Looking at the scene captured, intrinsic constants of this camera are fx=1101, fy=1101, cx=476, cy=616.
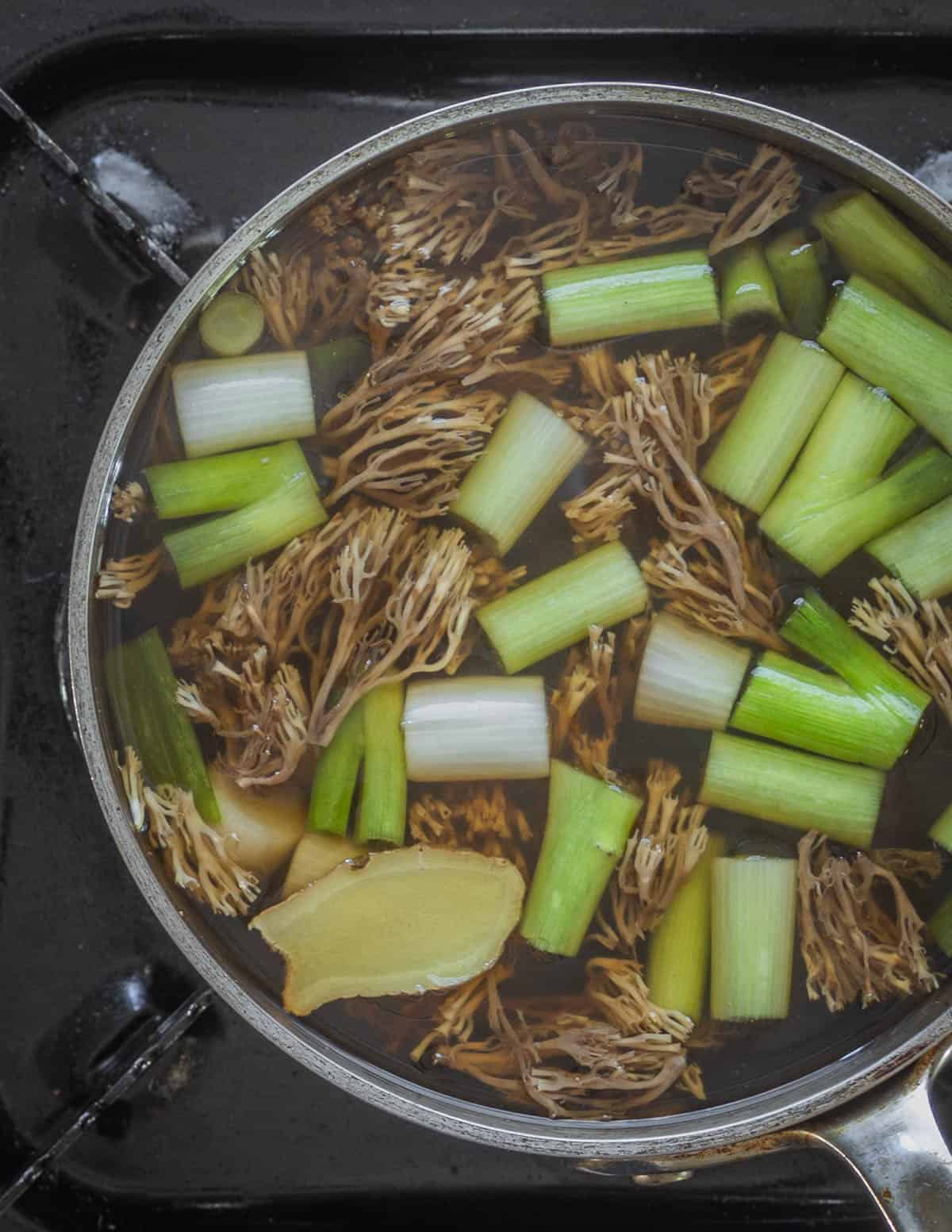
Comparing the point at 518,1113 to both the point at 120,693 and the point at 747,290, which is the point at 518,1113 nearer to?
the point at 120,693

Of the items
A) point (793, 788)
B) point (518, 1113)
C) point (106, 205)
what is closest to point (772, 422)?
point (793, 788)

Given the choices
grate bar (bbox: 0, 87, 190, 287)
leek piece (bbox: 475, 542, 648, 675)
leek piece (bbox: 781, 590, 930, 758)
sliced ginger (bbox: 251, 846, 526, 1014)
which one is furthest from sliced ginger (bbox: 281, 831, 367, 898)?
grate bar (bbox: 0, 87, 190, 287)

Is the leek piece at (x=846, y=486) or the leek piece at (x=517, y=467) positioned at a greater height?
the leek piece at (x=517, y=467)

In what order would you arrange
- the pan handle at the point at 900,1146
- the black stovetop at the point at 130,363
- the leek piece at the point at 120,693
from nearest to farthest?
1. the pan handle at the point at 900,1146
2. the leek piece at the point at 120,693
3. the black stovetop at the point at 130,363

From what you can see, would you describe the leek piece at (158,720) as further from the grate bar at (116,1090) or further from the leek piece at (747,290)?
the leek piece at (747,290)

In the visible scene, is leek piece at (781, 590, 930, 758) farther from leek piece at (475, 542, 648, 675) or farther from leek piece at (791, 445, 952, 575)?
leek piece at (475, 542, 648, 675)

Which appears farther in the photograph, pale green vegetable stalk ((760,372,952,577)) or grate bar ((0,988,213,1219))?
grate bar ((0,988,213,1219))

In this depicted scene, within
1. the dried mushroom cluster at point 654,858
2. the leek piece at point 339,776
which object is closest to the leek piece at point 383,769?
the leek piece at point 339,776
